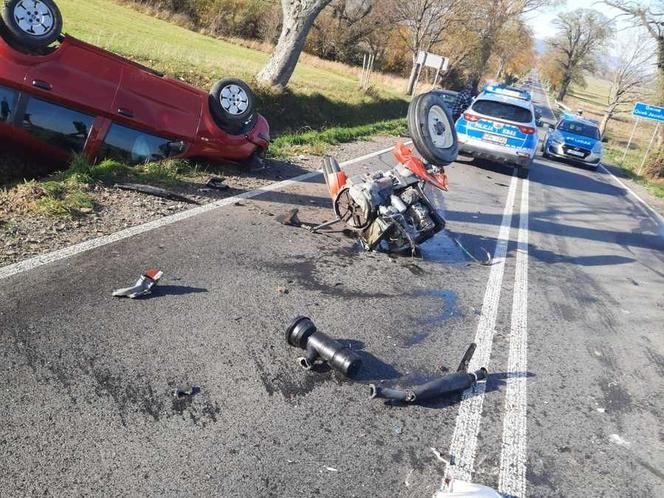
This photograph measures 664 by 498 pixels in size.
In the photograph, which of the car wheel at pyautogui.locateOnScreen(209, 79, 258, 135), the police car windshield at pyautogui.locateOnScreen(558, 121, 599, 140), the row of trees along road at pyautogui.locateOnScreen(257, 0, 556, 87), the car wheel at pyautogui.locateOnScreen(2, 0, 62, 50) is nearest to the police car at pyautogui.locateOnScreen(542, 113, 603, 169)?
the police car windshield at pyautogui.locateOnScreen(558, 121, 599, 140)

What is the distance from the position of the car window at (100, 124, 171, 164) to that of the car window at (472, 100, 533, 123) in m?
8.37

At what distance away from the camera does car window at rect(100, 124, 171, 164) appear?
21.8ft

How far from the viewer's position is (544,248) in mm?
7980

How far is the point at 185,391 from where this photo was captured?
10.8 ft

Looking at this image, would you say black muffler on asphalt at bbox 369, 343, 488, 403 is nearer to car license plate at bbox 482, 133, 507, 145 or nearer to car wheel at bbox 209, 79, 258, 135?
car wheel at bbox 209, 79, 258, 135

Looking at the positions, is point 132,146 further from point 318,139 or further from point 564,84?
point 564,84

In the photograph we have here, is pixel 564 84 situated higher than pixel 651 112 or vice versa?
pixel 564 84

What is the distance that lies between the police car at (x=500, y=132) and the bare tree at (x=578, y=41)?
2579 inches

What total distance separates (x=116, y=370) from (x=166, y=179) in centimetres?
400

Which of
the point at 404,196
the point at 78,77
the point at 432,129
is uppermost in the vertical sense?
the point at 432,129

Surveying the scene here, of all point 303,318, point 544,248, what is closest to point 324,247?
point 303,318

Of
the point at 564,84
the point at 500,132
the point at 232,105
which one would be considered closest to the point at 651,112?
the point at 500,132

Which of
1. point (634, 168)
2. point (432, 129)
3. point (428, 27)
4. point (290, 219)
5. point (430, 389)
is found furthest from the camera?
point (428, 27)

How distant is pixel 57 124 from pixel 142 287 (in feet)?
10.0
